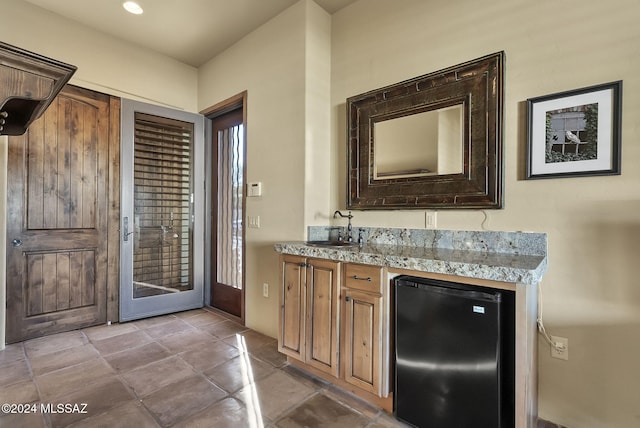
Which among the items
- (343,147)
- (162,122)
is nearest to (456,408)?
(343,147)

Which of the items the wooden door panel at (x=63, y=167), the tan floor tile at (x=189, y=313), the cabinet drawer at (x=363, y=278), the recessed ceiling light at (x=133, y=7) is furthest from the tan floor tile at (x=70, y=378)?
the recessed ceiling light at (x=133, y=7)

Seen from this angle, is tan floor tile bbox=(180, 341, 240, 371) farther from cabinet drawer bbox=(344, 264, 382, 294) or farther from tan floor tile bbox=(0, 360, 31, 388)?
cabinet drawer bbox=(344, 264, 382, 294)

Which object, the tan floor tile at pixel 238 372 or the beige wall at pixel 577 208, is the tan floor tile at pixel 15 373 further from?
the beige wall at pixel 577 208

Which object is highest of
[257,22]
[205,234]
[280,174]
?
[257,22]

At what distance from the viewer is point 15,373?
2164 millimetres

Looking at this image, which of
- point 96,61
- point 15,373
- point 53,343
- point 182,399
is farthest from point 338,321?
point 96,61

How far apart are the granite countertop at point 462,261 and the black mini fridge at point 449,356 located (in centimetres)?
10

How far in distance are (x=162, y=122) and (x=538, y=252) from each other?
3.77m

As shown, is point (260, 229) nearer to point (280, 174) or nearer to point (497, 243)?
point (280, 174)

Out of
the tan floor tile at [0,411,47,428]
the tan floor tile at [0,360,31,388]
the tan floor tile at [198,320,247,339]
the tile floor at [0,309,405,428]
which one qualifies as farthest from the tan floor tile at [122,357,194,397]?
the tan floor tile at [0,360,31,388]

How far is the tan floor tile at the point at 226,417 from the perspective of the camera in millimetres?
1662

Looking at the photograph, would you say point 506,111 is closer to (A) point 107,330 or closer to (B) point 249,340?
(B) point 249,340

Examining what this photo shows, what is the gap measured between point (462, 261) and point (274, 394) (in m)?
1.44

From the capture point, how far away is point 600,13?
1590 mm
